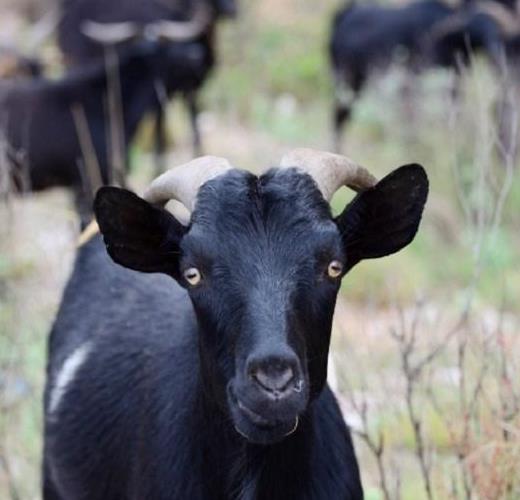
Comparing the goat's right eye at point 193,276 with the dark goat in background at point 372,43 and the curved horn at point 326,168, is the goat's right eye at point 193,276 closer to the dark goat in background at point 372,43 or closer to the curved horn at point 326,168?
the curved horn at point 326,168

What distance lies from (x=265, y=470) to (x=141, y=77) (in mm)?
8643

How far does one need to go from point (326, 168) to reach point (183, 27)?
34.5 feet

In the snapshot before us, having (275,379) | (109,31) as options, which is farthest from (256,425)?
(109,31)

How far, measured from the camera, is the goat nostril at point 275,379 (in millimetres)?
3266

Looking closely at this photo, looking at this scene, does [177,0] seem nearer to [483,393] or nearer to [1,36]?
[1,36]

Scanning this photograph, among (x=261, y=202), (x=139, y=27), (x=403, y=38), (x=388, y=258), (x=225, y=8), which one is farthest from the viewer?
(x=403, y=38)

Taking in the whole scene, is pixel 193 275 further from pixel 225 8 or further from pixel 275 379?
pixel 225 8

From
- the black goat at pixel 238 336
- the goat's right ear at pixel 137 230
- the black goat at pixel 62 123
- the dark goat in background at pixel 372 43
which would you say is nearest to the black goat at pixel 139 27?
the dark goat in background at pixel 372 43

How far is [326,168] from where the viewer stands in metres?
3.87

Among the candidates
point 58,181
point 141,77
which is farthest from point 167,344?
point 141,77

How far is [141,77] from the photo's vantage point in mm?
12078

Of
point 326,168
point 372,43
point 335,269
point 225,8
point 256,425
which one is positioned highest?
point 225,8

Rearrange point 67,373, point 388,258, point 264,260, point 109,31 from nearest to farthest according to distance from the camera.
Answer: point 264,260, point 67,373, point 388,258, point 109,31

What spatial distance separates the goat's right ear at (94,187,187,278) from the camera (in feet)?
12.3
